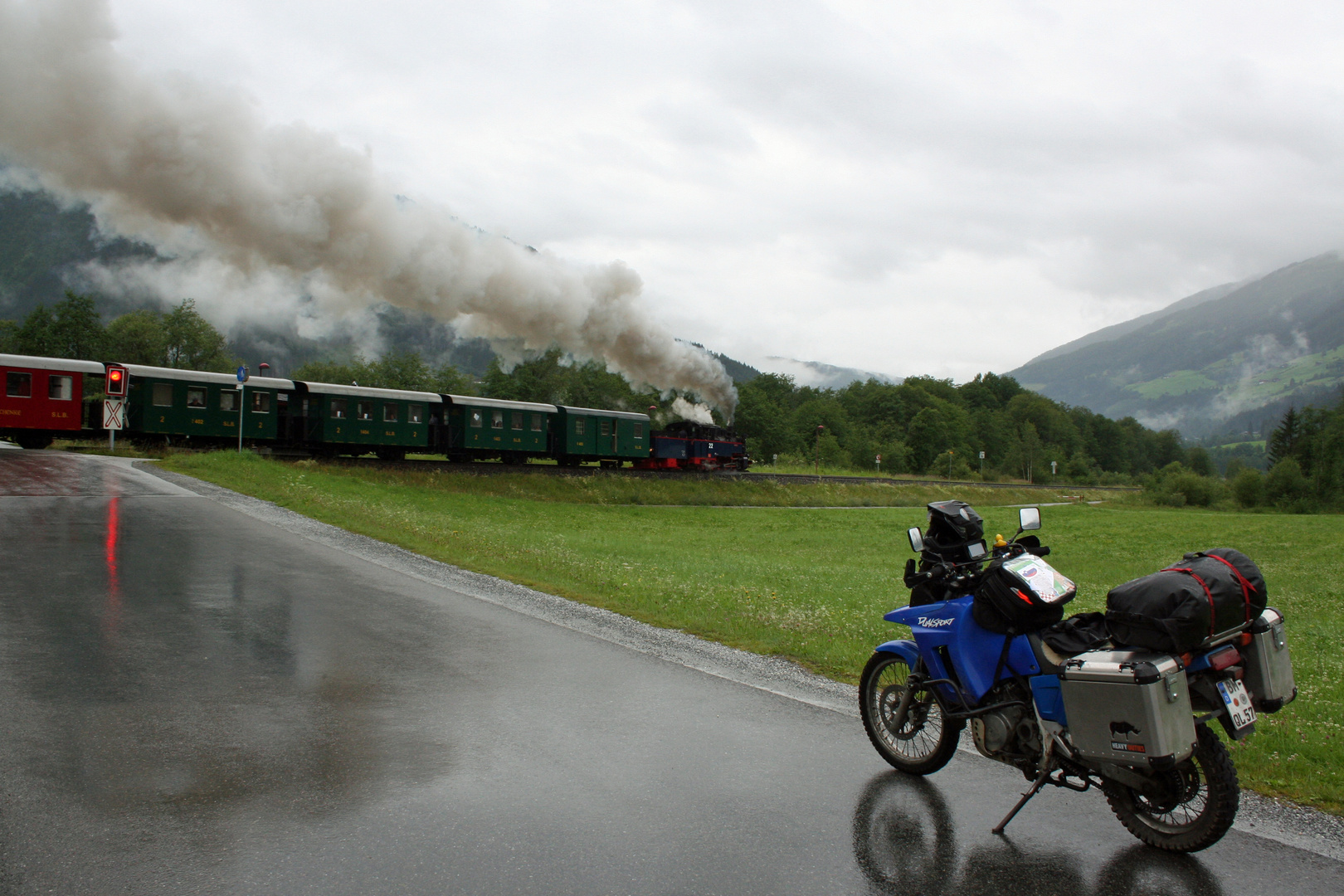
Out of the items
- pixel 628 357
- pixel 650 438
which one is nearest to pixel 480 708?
pixel 628 357

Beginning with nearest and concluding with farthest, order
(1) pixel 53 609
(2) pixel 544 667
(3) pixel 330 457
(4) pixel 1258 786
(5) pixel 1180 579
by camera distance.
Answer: (5) pixel 1180 579 < (4) pixel 1258 786 < (2) pixel 544 667 < (1) pixel 53 609 < (3) pixel 330 457

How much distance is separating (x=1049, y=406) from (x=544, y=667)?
597ft

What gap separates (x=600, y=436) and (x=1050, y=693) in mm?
43463

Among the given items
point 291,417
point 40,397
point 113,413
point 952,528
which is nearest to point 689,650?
point 952,528

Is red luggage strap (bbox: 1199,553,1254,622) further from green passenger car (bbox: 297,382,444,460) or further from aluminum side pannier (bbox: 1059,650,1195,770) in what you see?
green passenger car (bbox: 297,382,444,460)

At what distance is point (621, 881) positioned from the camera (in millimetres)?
3846

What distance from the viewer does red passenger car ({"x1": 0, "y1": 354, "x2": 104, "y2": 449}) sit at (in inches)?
1266

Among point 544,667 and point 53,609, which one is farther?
point 53,609

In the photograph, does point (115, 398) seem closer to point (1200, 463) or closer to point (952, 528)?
point (952, 528)

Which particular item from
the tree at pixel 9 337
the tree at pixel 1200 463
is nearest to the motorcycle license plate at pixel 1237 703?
the tree at pixel 9 337

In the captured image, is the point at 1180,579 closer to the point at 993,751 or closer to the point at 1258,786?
the point at 993,751

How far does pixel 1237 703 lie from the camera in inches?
169

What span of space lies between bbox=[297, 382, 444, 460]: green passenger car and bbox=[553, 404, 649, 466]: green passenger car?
716 centimetres

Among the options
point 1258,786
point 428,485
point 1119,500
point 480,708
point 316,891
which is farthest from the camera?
point 1119,500
